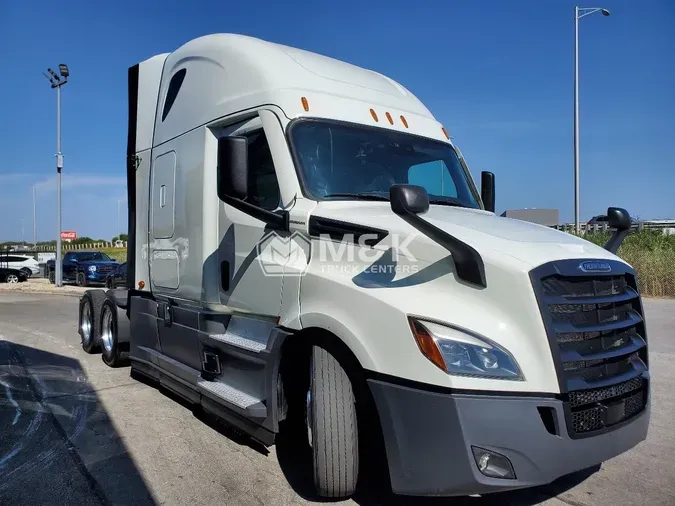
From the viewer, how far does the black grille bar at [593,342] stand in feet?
9.57

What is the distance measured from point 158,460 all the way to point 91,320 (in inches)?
186

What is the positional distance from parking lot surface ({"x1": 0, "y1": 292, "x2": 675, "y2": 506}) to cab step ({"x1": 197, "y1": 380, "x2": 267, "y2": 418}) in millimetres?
471

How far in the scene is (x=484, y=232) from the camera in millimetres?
3373

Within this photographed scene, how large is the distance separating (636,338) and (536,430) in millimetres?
1146

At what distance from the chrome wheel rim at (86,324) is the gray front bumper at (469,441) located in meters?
6.91

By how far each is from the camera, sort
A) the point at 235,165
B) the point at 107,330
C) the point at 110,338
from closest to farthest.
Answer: the point at 235,165
the point at 110,338
the point at 107,330

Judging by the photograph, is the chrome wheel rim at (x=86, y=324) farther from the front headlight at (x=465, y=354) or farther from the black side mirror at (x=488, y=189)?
the front headlight at (x=465, y=354)

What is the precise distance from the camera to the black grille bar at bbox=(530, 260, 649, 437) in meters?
2.92

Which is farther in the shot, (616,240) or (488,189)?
(488,189)

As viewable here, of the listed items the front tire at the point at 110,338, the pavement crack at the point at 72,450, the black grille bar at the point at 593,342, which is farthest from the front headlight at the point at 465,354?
the front tire at the point at 110,338

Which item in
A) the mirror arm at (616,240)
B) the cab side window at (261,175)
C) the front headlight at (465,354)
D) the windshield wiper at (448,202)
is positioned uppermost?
the cab side window at (261,175)

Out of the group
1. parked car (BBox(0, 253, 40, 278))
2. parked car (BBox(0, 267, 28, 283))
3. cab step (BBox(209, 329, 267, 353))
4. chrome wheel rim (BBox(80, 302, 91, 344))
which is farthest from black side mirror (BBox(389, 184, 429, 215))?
parked car (BBox(0, 253, 40, 278))

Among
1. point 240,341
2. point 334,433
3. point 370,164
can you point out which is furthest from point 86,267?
point 334,433

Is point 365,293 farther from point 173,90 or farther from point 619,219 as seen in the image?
point 173,90
